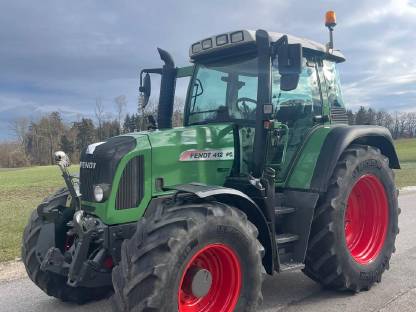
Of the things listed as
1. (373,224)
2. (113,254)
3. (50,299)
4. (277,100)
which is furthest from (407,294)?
(50,299)

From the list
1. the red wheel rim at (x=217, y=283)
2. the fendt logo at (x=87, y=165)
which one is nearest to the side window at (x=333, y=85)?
the red wheel rim at (x=217, y=283)

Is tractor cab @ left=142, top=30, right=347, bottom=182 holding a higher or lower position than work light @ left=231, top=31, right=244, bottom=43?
lower

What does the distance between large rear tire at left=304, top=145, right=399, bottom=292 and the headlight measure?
2.11m

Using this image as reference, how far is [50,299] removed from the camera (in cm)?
489

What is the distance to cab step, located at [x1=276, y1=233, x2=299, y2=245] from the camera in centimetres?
434

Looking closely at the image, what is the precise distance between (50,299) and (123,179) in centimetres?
191

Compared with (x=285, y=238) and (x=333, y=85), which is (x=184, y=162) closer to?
(x=285, y=238)

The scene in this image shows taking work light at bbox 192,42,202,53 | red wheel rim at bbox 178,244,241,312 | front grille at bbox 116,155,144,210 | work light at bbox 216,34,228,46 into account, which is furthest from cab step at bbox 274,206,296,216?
work light at bbox 192,42,202,53

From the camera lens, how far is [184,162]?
4250 millimetres

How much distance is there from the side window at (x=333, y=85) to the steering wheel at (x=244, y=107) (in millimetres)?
1184

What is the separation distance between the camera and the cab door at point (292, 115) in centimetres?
469

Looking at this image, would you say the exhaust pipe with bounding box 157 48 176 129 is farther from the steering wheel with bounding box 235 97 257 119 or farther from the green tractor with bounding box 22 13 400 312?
the steering wheel with bounding box 235 97 257 119

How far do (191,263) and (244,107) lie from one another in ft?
6.14

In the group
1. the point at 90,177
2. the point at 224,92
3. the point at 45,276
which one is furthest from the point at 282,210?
the point at 45,276
